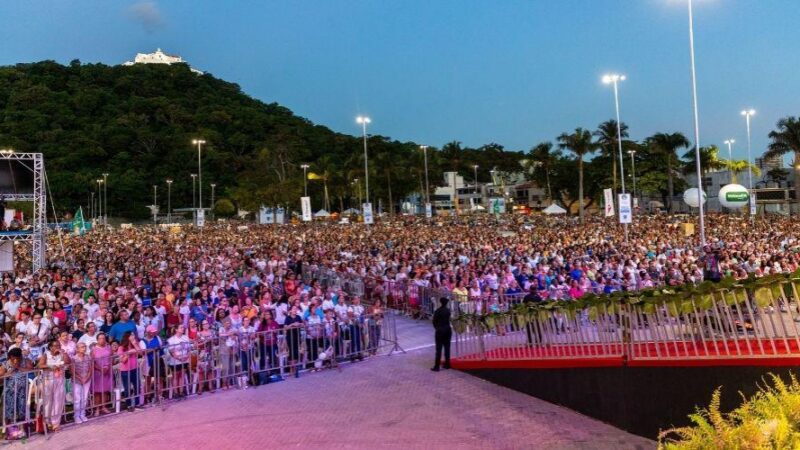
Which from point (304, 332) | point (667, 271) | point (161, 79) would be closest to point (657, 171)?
point (667, 271)

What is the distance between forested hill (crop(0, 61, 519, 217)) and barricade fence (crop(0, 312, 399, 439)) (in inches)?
2475

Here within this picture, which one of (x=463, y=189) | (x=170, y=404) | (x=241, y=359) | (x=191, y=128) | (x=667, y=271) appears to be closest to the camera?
(x=170, y=404)

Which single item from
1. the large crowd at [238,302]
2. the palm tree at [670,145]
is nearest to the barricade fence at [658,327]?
the large crowd at [238,302]

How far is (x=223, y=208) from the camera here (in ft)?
313

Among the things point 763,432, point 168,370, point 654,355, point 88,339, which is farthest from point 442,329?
point 763,432

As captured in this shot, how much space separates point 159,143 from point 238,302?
348 feet

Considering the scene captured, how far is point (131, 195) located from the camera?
326ft

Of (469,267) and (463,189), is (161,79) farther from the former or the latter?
(469,267)

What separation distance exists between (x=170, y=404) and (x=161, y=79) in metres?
137

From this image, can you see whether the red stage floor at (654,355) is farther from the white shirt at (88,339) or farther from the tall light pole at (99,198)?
the tall light pole at (99,198)

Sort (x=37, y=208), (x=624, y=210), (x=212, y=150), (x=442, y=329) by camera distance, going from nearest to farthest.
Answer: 1. (x=442, y=329)
2. (x=37, y=208)
3. (x=624, y=210)
4. (x=212, y=150)

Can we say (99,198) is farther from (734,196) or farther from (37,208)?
(734,196)

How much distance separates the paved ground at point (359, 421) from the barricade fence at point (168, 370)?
344 mm

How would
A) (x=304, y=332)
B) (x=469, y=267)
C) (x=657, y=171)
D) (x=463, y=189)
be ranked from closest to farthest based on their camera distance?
(x=304, y=332)
(x=469, y=267)
(x=657, y=171)
(x=463, y=189)
